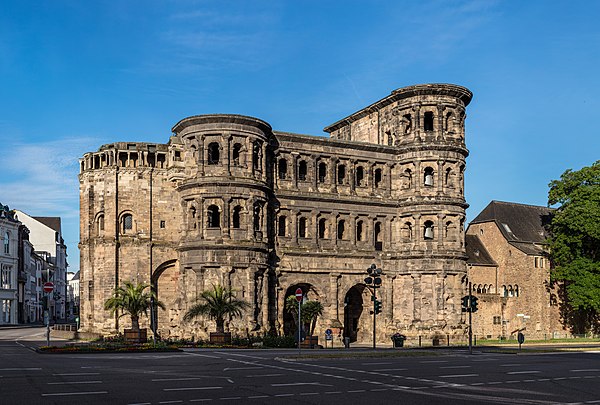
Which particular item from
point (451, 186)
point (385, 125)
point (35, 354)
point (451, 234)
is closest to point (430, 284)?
point (451, 234)

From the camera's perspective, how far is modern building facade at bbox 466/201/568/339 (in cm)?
7394

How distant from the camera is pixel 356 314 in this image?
61.7m

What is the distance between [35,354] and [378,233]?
33.0 meters

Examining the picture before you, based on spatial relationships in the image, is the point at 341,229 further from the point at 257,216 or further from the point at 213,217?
the point at 213,217

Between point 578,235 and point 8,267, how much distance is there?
220ft

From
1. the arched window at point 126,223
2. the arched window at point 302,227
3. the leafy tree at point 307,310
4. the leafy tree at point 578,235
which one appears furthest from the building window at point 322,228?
the leafy tree at point 578,235

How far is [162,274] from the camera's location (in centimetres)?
5738

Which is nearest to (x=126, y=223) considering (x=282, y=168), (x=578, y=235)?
(x=282, y=168)

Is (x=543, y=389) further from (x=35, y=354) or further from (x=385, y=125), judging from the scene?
(x=385, y=125)

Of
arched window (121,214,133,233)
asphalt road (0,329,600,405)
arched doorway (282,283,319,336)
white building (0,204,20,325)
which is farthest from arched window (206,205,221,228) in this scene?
→ white building (0,204,20,325)

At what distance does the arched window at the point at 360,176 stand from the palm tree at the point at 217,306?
16.0 m

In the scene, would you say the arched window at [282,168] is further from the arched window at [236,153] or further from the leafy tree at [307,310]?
the leafy tree at [307,310]

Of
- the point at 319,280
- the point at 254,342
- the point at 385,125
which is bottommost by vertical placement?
the point at 254,342

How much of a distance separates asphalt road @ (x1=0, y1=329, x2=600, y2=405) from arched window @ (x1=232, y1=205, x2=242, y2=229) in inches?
756
